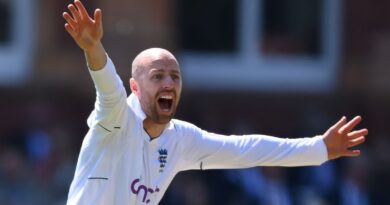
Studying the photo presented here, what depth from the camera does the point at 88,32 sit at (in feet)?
23.7

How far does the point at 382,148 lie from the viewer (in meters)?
15.9

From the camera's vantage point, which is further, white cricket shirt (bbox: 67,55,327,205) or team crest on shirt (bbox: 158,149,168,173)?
team crest on shirt (bbox: 158,149,168,173)

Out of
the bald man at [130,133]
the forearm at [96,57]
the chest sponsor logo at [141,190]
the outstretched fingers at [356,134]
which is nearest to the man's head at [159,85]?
the bald man at [130,133]

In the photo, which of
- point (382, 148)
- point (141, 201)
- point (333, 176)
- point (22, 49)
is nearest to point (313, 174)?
point (333, 176)

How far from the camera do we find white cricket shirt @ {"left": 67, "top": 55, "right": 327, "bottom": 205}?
7.46 metres

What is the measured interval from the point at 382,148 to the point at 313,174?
7.19 ft

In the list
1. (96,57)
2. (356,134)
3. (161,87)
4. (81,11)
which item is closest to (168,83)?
(161,87)

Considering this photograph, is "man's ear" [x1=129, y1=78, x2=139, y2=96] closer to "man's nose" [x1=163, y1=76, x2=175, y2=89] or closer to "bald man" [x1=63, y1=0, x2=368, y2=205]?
"bald man" [x1=63, y1=0, x2=368, y2=205]

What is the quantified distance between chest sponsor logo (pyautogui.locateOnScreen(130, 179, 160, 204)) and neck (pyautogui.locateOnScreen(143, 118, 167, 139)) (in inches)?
10.9

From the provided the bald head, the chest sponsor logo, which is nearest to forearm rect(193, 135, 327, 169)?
the chest sponsor logo

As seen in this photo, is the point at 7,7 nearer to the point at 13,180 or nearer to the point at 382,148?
the point at 13,180

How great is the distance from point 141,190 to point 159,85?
1.84 ft

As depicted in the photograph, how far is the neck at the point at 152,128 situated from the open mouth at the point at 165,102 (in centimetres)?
14

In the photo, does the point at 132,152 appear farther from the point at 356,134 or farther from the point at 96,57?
the point at 356,134
